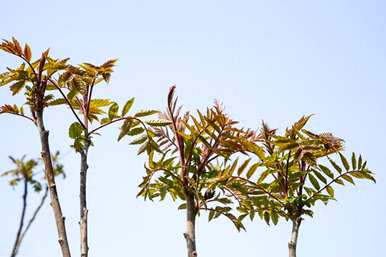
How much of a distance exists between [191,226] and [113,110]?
34.3 inches

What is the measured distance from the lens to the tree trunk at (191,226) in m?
3.14

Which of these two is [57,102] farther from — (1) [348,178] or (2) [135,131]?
(1) [348,178]

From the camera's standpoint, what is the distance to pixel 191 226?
3277 mm

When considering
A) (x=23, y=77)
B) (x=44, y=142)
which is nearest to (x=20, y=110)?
(x=23, y=77)

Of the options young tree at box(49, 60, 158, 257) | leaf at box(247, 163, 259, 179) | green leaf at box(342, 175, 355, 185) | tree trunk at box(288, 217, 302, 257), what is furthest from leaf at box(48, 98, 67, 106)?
green leaf at box(342, 175, 355, 185)

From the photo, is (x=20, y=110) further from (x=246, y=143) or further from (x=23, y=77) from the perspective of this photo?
(x=246, y=143)

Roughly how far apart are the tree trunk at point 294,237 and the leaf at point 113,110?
147 centimetres

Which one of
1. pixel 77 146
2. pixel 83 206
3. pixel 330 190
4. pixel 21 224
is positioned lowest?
A: pixel 21 224

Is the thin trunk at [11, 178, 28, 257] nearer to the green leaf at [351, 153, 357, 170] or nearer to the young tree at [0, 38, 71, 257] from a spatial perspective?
the young tree at [0, 38, 71, 257]

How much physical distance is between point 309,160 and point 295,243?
567 mm

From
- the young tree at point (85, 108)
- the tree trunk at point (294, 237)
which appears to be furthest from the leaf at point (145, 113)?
the tree trunk at point (294, 237)

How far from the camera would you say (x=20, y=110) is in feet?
9.18

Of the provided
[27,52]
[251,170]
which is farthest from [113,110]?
[251,170]

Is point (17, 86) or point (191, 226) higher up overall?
point (17, 86)
